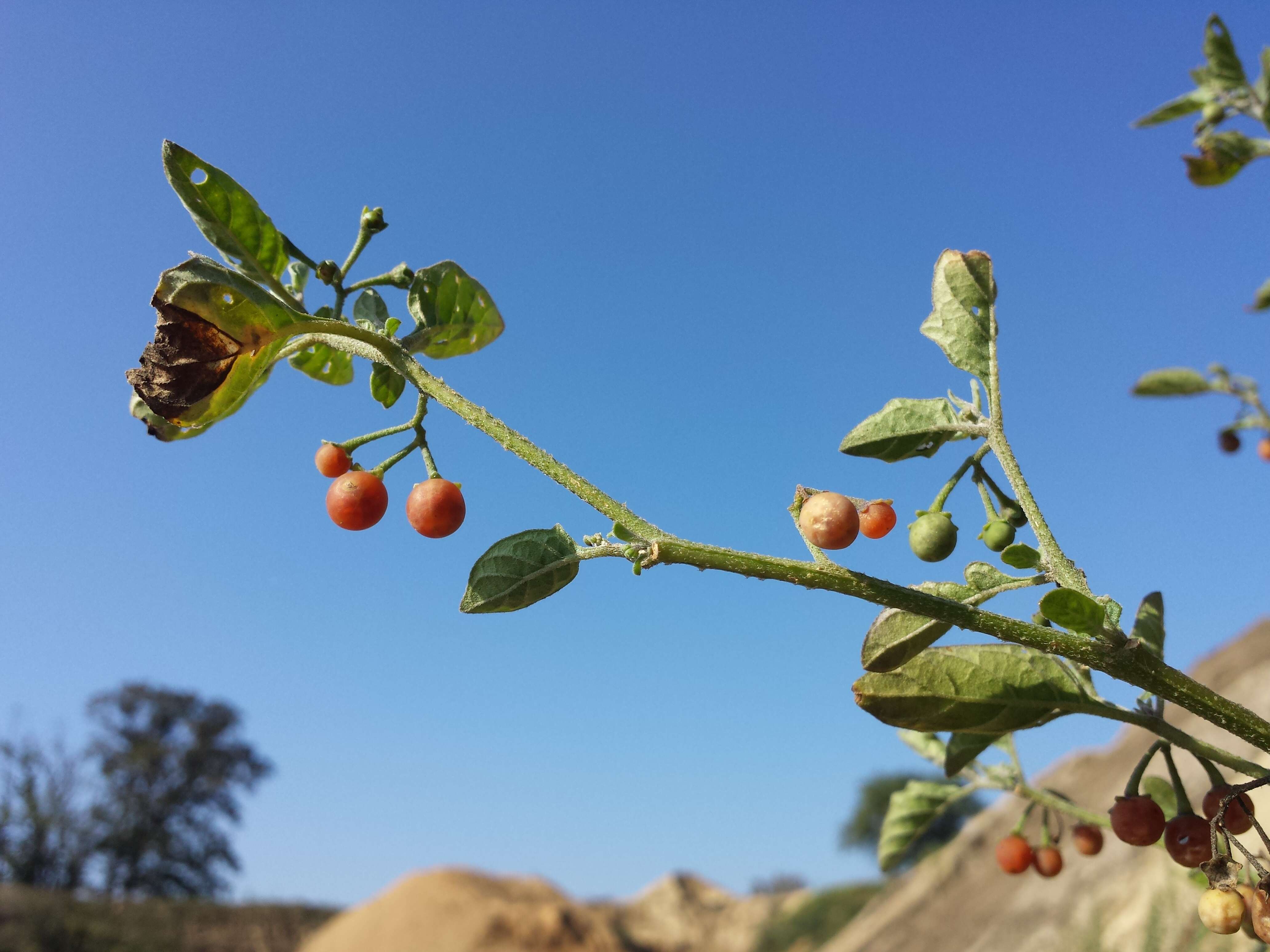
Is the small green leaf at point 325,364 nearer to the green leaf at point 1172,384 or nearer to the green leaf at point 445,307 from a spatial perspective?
the green leaf at point 445,307

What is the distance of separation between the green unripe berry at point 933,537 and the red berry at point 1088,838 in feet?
3.75

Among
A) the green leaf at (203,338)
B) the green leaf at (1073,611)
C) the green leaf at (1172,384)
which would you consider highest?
the green leaf at (1172,384)

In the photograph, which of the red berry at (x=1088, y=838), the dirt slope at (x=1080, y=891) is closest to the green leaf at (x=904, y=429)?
the red berry at (x=1088, y=838)

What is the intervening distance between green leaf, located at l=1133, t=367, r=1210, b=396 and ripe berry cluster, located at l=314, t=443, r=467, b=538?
2.72 metres

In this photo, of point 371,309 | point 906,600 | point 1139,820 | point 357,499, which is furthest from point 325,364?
point 1139,820

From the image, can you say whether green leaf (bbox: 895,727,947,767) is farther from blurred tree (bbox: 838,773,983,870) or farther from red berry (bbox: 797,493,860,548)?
blurred tree (bbox: 838,773,983,870)

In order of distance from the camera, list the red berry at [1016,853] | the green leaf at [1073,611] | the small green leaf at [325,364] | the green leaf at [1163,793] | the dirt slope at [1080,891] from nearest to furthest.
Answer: the green leaf at [1073,611] → the small green leaf at [325,364] → the green leaf at [1163,793] → the red berry at [1016,853] → the dirt slope at [1080,891]

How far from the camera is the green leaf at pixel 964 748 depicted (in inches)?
53.6

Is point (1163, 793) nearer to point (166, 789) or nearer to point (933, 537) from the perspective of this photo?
point (933, 537)

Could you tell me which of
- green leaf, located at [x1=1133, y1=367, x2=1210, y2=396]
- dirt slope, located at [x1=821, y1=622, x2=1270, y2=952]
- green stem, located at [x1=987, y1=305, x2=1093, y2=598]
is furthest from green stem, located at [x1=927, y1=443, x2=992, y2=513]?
dirt slope, located at [x1=821, y1=622, x2=1270, y2=952]

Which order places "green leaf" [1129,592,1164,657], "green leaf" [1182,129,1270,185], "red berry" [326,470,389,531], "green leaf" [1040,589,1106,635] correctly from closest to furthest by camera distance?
"green leaf" [1040,589,1106,635] → "green leaf" [1129,592,1164,657] → "red berry" [326,470,389,531] → "green leaf" [1182,129,1270,185]

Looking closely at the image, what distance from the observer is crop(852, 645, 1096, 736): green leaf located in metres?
1.19

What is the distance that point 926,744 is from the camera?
90.7 inches

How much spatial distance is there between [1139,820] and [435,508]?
1310mm
